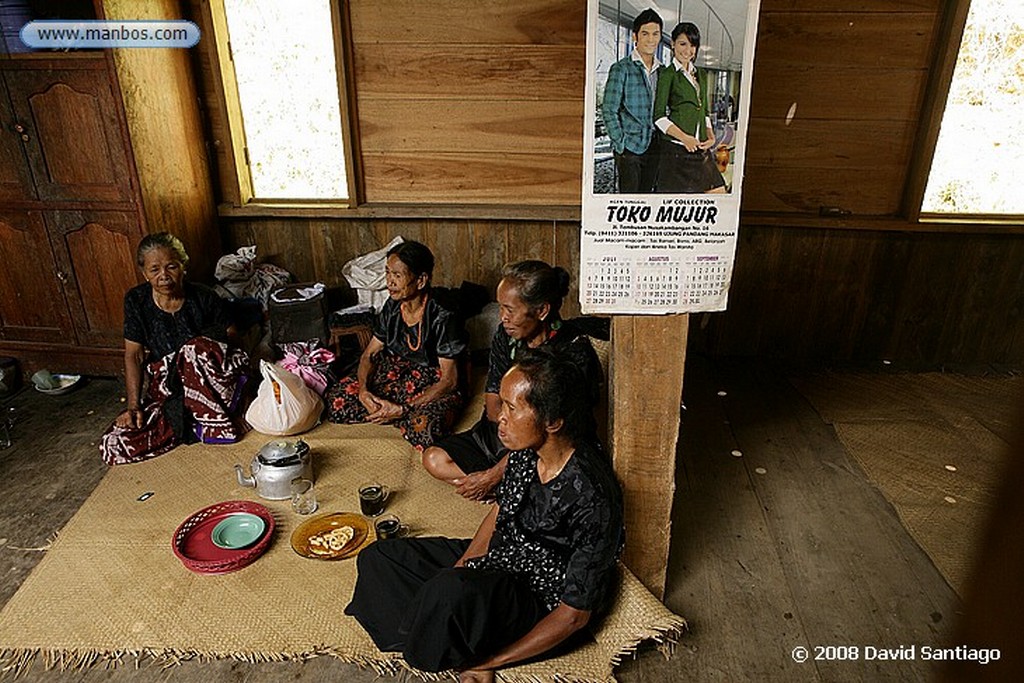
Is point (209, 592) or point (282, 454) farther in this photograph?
point (282, 454)

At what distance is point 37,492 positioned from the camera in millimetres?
2924

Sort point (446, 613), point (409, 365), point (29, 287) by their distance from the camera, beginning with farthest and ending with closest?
point (29, 287)
point (409, 365)
point (446, 613)

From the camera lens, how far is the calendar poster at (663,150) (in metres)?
1.60

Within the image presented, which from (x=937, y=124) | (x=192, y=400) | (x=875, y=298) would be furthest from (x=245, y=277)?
(x=937, y=124)

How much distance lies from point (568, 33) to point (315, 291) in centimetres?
202

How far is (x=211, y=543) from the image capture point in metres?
2.58

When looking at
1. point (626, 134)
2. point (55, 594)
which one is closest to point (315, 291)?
point (55, 594)

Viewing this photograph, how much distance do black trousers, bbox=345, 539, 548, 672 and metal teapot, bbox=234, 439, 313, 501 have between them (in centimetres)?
86

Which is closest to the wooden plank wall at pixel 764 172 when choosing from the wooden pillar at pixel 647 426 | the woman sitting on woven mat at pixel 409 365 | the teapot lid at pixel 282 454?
the woman sitting on woven mat at pixel 409 365

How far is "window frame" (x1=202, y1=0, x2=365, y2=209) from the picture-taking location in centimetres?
366

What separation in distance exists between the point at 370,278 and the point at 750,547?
2.52 m

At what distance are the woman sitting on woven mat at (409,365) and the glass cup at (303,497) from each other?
1.84ft

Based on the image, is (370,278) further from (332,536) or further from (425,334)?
(332,536)

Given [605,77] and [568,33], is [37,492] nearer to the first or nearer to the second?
[605,77]
